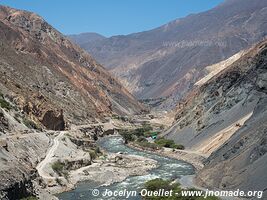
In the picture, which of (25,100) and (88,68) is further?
(88,68)

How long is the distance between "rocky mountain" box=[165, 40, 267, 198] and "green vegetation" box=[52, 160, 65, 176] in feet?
52.3

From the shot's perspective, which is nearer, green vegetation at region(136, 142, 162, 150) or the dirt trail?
the dirt trail

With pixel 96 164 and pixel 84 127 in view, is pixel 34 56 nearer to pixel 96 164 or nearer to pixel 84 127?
pixel 84 127

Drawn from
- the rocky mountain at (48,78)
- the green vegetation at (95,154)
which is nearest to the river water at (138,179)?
the green vegetation at (95,154)

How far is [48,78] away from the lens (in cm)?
12888

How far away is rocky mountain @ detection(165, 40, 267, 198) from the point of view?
4738 cm

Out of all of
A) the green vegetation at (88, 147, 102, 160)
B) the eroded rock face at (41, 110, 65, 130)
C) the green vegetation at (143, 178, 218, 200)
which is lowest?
the green vegetation at (88, 147, 102, 160)

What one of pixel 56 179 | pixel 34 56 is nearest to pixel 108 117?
pixel 34 56

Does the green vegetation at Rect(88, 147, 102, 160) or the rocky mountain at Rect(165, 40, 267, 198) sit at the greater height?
the rocky mountain at Rect(165, 40, 267, 198)

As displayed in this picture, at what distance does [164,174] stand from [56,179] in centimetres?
1566

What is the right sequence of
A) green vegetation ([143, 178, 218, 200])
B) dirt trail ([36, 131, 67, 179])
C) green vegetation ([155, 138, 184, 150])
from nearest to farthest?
green vegetation ([143, 178, 218, 200]) → dirt trail ([36, 131, 67, 179]) → green vegetation ([155, 138, 184, 150])

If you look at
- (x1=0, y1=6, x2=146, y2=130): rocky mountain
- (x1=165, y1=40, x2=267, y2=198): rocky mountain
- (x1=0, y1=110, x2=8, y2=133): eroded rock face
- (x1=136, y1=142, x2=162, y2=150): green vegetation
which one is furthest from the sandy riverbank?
(x1=0, y1=110, x2=8, y2=133): eroded rock face

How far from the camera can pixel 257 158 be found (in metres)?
47.2

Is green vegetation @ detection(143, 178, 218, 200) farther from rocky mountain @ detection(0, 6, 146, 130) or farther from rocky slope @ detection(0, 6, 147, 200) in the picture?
rocky mountain @ detection(0, 6, 146, 130)
